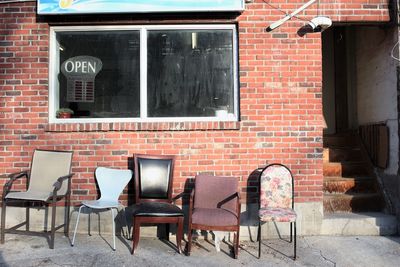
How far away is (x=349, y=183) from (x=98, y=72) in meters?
3.93

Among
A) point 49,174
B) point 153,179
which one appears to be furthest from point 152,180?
point 49,174

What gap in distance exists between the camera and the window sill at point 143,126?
5266 mm

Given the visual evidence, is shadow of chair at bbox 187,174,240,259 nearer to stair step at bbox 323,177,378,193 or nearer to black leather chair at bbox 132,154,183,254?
black leather chair at bbox 132,154,183,254

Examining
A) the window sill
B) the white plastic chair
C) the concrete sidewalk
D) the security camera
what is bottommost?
the concrete sidewalk

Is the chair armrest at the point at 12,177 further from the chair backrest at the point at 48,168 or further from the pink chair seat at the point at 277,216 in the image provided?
the pink chair seat at the point at 277,216

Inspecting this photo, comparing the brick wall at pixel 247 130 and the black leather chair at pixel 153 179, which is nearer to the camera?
the black leather chair at pixel 153 179

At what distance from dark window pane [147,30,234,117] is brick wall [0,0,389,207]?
0.82 feet

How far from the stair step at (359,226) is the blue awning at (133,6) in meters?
3.00

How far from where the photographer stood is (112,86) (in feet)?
18.1

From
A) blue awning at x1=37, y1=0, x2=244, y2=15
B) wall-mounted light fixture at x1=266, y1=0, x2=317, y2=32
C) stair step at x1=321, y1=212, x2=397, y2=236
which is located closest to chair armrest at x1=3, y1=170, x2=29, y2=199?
blue awning at x1=37, y1=0, x2=244, y2=15

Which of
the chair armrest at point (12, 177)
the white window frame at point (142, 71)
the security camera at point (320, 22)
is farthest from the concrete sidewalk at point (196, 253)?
the security camera at point (320, 22)

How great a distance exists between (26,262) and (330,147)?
192 inches

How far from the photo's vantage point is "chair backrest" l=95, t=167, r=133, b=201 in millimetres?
5160

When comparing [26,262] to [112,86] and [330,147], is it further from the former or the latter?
[330,147]
